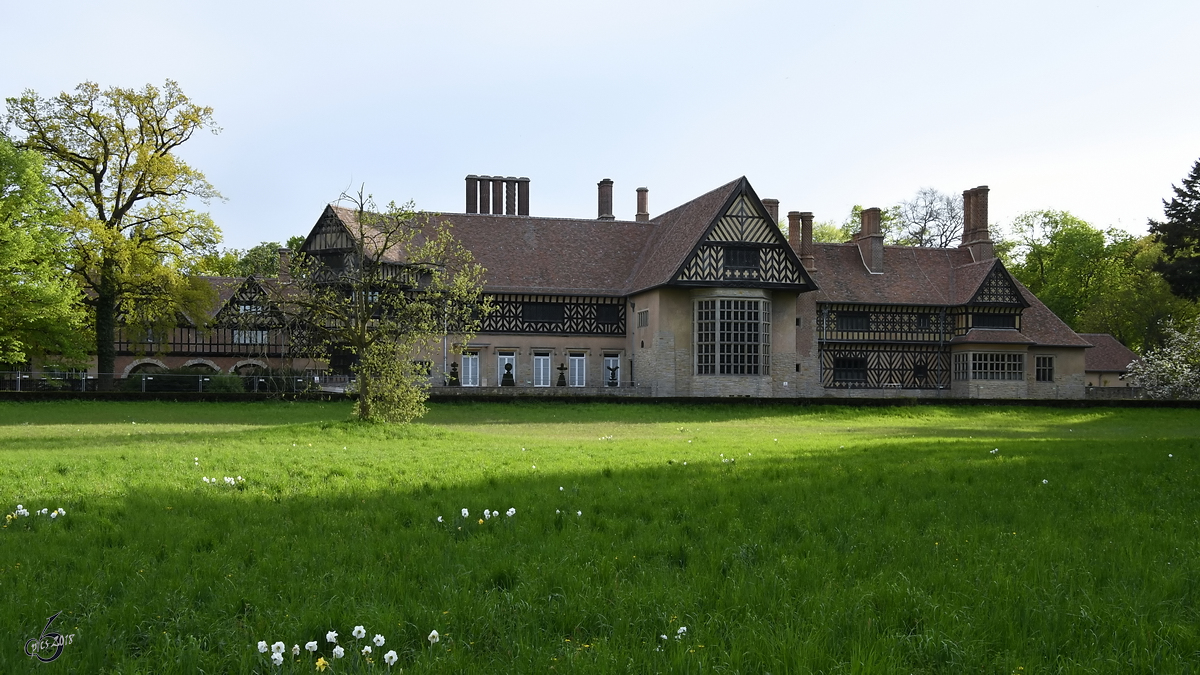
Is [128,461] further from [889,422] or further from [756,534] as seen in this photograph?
[889,422]

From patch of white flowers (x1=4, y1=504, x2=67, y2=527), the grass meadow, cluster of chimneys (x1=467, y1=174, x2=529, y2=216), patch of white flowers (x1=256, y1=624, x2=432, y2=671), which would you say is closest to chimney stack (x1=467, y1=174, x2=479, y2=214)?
cluster of chimneys (x1=467, y1=174, x2=529, y2=216)

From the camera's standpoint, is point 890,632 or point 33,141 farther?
point 33,141

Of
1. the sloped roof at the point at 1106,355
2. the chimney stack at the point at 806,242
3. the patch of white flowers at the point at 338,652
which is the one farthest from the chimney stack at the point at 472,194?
the patch of white flowers at the point at 338,652

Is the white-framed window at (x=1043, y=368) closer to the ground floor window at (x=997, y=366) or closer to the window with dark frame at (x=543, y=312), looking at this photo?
the ground floor window at (x=997, y=366)

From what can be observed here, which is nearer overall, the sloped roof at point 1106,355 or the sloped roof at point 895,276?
the sloped roof at point 895,276

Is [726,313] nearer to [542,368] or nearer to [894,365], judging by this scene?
[542,368]

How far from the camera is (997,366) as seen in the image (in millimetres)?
47500

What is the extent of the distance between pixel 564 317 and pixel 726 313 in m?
7.79

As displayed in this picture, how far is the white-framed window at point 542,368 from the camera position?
147ft

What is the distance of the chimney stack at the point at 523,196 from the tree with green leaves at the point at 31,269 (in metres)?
23.1

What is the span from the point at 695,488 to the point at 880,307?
4052cm

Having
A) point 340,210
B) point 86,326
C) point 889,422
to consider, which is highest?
point 340,210

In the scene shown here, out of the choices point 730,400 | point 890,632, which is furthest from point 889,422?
point 890,632

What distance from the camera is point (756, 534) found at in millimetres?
7141
